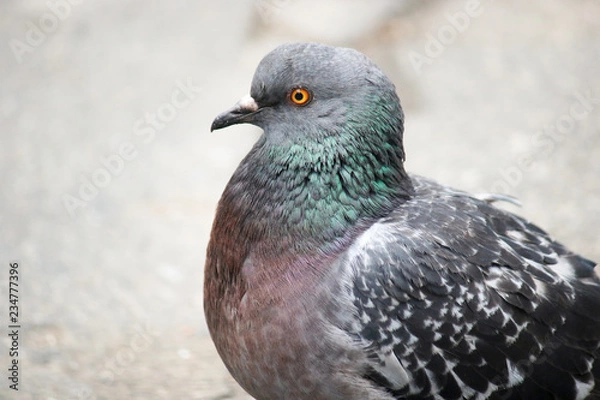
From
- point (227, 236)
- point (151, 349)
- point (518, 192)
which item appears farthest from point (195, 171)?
point (227, 236)

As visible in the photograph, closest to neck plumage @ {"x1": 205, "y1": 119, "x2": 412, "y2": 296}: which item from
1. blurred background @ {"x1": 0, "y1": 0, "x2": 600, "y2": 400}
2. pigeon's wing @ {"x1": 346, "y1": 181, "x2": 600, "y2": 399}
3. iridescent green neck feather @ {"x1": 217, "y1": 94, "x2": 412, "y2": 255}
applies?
iridescent green neck feather @ {"x1": 217, "y1": 94, "x2": 412, "y2": 255}

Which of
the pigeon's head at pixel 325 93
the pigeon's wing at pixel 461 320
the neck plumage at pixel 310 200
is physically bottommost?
the pigeon's wing at pixel 461 320

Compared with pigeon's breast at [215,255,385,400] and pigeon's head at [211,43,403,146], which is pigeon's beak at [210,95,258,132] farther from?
pigeon's breast at [215,255,385,400]

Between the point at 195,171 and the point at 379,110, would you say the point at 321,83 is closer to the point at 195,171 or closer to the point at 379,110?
the point at 379,110

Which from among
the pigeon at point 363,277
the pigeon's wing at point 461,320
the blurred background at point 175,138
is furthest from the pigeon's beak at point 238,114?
the blurred background at point 175,138

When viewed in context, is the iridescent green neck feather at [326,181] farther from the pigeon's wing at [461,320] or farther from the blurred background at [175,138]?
the blurred background at [175,138]

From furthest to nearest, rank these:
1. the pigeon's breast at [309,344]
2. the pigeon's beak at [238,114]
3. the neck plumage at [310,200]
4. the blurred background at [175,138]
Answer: the blurred background at [175,138] → the pigeon's beak at [238,114] → the neck plumage at [310,200] → the pigeon's breast at [309,344]

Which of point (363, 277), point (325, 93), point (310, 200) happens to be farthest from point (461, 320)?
point (325, 93)

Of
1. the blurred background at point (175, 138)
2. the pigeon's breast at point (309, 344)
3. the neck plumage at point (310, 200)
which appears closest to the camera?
the pigeon's breast at point (309, 344)

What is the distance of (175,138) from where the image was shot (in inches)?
413

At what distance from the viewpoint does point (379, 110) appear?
17.9 ft

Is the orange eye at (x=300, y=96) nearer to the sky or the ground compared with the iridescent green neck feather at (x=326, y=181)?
nearer to the sky

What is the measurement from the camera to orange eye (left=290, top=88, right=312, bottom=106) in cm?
550

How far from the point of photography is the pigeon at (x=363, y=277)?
207 inches
